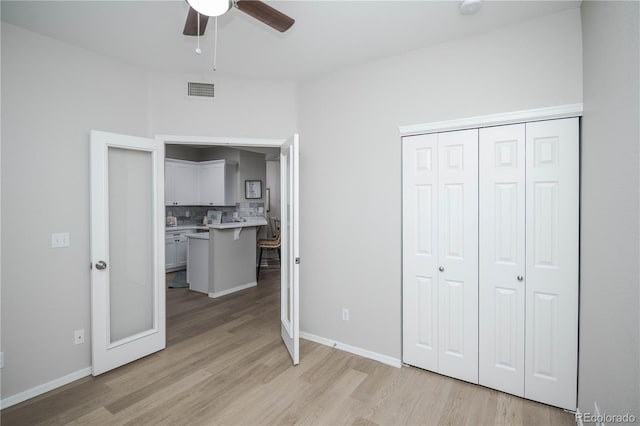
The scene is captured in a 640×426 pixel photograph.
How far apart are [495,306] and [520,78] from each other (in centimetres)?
171

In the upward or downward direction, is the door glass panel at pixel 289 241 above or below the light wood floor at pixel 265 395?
above

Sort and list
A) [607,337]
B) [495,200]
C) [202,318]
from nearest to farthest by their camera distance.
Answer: [607,337] → [495,200] → [202,318]

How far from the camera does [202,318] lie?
4.01 metres

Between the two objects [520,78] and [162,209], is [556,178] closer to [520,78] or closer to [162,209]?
[520,78]

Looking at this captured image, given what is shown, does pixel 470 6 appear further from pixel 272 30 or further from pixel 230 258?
pixel 230 258

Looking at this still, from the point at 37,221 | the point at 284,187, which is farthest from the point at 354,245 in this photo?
the point at 37,221

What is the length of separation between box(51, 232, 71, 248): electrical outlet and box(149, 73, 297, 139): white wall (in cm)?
123

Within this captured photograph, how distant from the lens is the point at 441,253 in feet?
8.68

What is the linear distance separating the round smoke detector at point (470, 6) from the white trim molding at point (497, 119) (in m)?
0.72

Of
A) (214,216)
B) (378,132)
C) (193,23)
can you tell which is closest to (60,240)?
(193,23)

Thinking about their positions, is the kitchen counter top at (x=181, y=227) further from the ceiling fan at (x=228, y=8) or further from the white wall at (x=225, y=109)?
the ceiling fan at (x=228, y=8)

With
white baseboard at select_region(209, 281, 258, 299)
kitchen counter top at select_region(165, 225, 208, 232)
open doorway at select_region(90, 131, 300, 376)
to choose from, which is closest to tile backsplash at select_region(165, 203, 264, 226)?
kitchen counter top at select_region(165, 225, 208, 232)

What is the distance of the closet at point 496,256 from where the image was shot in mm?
2201

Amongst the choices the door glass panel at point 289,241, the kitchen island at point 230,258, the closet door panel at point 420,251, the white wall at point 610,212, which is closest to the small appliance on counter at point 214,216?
the kitchen island at point 230,258
